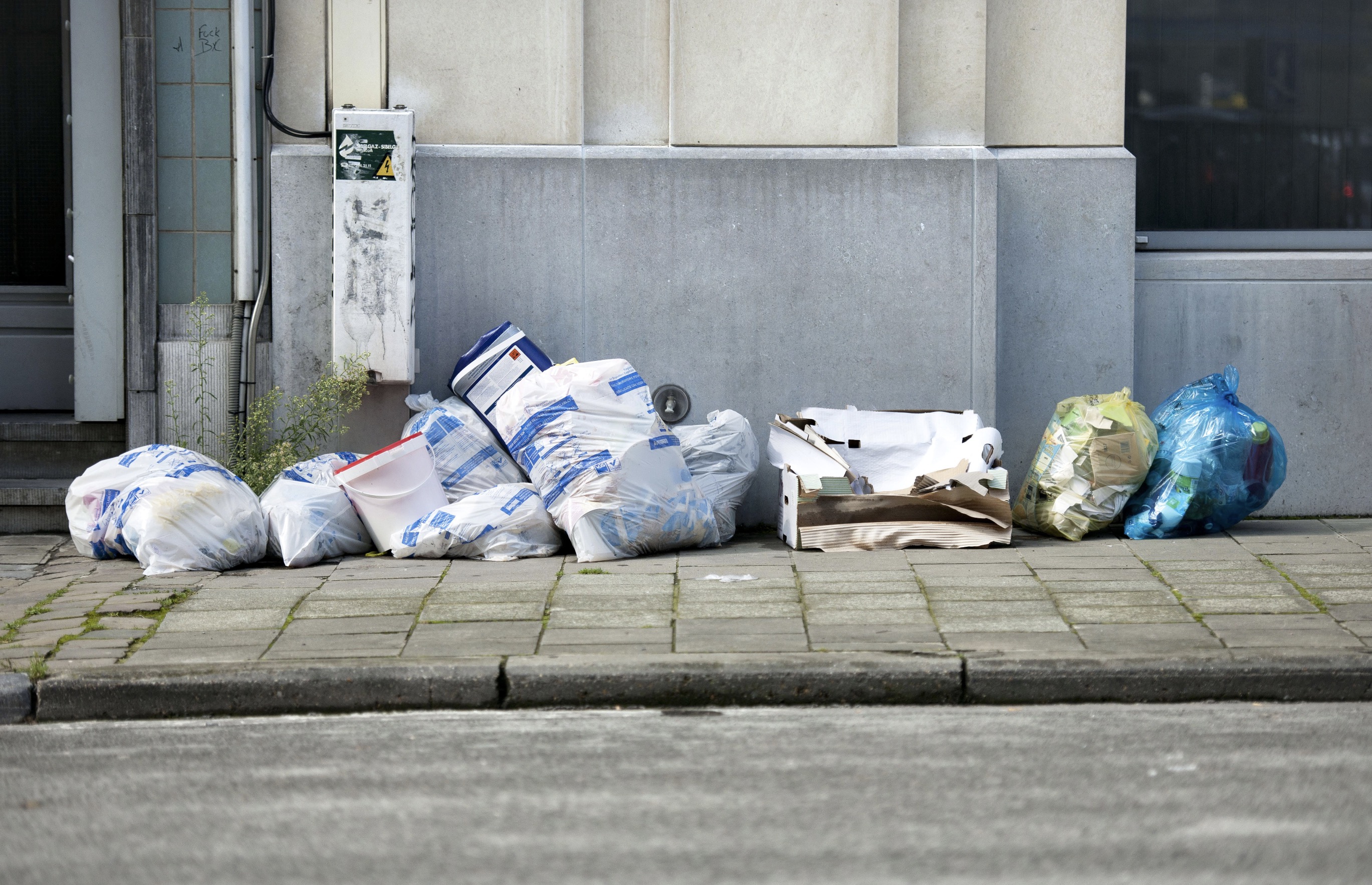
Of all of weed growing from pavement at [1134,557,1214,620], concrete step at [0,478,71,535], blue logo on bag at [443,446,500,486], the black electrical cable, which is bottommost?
weed growing from pavement at [1134,557,1214,620]

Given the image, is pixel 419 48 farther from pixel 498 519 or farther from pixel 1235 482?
pixel 1235 482

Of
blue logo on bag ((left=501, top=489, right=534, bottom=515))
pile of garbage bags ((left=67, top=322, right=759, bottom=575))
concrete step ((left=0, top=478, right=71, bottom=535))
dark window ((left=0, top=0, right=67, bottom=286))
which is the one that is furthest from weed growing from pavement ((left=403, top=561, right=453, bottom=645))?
dark window ((left=0, top=0, right=67, bottom=286))

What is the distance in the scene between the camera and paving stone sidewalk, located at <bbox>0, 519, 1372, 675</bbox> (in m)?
4.80

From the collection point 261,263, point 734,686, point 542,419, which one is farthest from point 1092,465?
point 261,263

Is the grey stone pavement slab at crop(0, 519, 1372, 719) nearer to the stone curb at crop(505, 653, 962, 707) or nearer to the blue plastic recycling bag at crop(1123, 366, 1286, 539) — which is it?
the stone curb at crop(505, 653, 962, 707)

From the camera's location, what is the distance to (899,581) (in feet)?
18.9

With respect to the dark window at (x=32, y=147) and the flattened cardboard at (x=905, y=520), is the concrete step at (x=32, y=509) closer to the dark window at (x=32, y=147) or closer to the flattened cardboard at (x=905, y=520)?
the dark window at (x=32, y=147)

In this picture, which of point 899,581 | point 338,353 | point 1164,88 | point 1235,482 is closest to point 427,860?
point 899,581

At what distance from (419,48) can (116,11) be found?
1634mm

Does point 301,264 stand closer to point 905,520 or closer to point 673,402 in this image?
point 673,402

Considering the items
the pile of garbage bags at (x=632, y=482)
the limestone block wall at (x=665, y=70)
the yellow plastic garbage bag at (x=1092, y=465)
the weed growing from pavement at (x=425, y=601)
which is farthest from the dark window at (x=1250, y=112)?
the weed growing from pavement at (x=425, y=601)

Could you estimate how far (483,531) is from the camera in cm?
632

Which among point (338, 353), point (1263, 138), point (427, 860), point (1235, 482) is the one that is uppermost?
point (1263, 138)

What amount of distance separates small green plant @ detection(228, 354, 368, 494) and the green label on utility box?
0.90m
